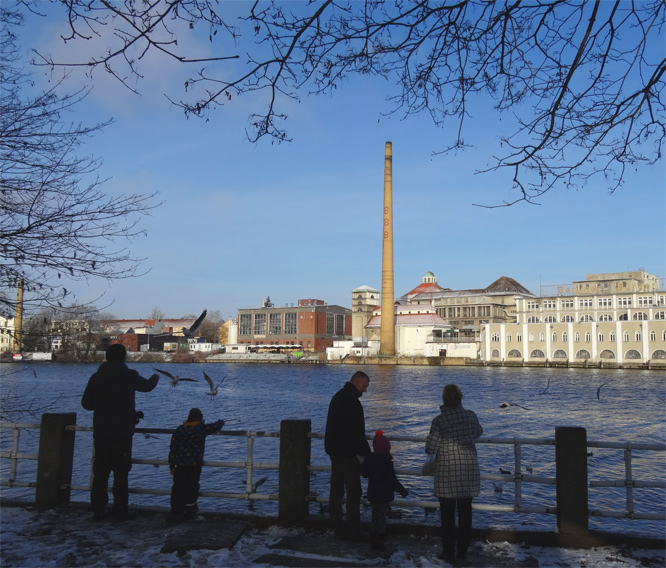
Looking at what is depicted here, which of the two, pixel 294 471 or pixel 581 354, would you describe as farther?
pixel 581 354

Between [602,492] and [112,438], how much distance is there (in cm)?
1417

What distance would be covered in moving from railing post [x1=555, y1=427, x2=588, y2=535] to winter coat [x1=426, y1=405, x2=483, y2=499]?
1166 millimetres

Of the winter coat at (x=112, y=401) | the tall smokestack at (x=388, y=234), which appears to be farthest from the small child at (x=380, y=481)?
the tall smokestack at (x=388, y=234)

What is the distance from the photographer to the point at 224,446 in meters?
22.6

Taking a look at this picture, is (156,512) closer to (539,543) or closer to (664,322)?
(539,543)

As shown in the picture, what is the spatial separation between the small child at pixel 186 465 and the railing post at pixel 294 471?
2.88 feet

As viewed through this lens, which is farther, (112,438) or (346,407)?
(112,438)

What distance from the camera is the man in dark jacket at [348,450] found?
6660 millimetres

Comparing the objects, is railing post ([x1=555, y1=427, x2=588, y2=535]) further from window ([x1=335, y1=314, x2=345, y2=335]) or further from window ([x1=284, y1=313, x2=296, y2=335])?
window ([x1=335, y1=314, x2=345, y2=335])

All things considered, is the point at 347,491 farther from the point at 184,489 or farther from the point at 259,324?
the point at 259,324

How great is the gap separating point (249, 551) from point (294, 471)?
1.21m

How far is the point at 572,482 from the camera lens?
673cm

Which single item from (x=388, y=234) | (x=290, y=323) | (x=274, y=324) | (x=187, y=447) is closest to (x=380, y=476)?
(x=187, y=447)

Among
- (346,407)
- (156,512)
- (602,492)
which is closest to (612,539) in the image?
(346,407)
